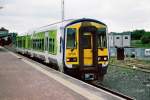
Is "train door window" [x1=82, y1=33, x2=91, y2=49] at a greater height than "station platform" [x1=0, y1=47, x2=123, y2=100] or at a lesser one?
greater

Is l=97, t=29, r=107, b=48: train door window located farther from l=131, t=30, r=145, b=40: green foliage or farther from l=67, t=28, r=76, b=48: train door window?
l=131, t=30, r=145, b=40: green foliage

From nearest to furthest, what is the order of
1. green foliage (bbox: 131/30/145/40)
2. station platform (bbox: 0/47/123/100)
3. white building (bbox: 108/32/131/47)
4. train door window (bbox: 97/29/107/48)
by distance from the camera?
1. station platform (bbox: 0/47/123/100)
2. train door window (bbox: 97/29/107/48)
3. white building (bbox: 108/32/131/47)
4. green foliage (bbox: 131/30/145/40)

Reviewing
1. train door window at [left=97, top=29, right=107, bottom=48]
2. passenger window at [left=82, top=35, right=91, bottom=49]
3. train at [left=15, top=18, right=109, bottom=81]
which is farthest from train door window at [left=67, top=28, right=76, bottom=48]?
train door window at [left=97, top=29, right=107, bottom=48]

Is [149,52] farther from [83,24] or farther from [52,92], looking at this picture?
[52,92]

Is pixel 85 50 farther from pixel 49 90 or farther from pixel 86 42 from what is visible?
pixel 49 90

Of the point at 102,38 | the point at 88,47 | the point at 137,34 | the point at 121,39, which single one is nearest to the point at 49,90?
the point at 88,47

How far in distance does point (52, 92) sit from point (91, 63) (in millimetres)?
6755

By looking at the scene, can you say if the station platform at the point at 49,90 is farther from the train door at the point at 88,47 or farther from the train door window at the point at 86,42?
the train door window at the point at 86,42

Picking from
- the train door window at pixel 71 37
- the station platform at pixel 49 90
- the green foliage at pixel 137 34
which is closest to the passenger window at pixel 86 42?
the train door window at pixel 71 37

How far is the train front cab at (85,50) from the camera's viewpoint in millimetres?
20828

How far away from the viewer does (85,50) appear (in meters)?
20.9

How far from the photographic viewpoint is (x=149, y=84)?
21.8 m

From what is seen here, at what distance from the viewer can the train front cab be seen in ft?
68.3

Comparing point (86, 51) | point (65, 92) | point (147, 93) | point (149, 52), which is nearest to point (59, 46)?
point (86, 51)
